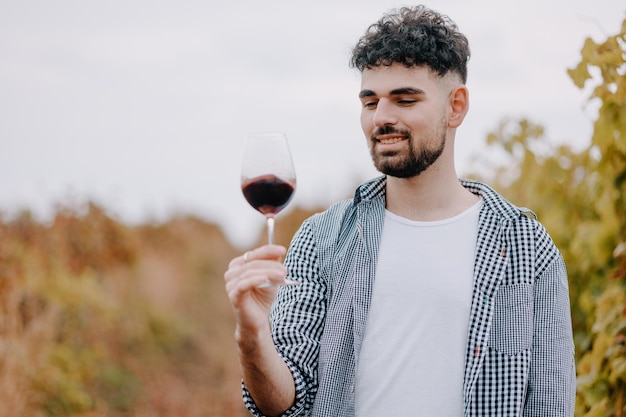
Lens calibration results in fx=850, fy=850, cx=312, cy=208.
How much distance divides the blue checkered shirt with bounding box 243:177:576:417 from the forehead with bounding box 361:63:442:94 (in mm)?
387

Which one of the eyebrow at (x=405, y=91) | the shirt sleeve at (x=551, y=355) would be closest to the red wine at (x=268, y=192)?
the eyebrow at (x=405, y=91)

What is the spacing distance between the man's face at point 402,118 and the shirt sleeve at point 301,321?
36 centimetres

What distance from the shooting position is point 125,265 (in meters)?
10.8

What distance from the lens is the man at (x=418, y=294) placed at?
233 cm

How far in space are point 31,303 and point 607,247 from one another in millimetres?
5430

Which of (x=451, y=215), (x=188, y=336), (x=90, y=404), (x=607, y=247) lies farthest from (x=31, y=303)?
(x=451, y=215)

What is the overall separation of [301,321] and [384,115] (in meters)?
0.63

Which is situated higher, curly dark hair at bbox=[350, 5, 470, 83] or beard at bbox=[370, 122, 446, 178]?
curly dark hair at bbox=[350, 5, 470, 83]

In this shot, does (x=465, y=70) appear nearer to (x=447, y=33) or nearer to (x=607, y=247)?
(x=447, y=33)

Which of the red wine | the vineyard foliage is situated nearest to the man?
the red wine

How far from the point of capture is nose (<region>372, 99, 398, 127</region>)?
2375mm

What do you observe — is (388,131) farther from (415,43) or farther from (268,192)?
(268,192)

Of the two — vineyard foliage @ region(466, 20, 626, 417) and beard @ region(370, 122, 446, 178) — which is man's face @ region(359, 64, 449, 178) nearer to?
beard @ region(370, 122, 446, 178)

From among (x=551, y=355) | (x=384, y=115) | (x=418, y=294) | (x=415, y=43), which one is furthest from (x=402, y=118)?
(x=551, y=355)
